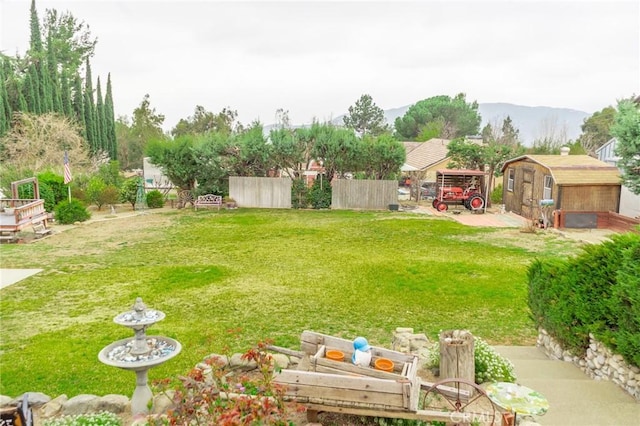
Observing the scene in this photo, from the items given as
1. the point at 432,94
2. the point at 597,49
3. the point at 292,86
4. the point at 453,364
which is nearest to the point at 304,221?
the point at 597,49

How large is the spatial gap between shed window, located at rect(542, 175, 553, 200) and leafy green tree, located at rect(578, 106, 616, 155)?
26.3 metres

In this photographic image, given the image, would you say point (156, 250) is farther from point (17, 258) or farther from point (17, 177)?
point (17, 177)

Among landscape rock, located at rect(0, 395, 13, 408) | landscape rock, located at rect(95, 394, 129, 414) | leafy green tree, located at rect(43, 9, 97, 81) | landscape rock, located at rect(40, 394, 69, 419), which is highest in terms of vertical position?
leafy green tree, located at rect(43, 9, 97, 81)

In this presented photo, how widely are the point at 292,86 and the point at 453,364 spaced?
31.8 m

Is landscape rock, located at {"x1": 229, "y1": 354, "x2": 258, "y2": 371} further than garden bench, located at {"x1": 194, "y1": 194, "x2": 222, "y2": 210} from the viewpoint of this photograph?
No

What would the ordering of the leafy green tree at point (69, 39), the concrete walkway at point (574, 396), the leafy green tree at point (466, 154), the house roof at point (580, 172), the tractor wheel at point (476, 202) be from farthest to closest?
the leafy green tree at point (69, 39) < the leafy green tree at point (466, 154) < the tractor wheel at point (476, 202) < the house roof at point (580, 172) < the concrete walkway at point (574, 396)

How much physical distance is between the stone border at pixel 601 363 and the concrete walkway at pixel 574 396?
0.25ft

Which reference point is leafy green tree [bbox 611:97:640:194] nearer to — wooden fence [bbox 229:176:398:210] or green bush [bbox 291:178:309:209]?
wooden fence [bbox 229:176:398:210]

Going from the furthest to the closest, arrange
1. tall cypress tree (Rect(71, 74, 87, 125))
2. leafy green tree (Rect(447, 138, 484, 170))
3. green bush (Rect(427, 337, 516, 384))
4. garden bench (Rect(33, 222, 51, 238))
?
tall cypress tree (Rect(71, 74, 87, 125)) < leafy green tree (Rect(447, 138, 484, 170)) < garden bench (Rect(33, 222, 51, 238)) < green bush (Rect(427, 337, 516, 384))

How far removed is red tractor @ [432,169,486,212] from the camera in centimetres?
2027

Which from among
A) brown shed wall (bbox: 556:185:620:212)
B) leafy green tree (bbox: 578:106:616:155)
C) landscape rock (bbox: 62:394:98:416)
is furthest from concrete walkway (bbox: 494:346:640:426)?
leafy green tree (bbox: 578:106:616:155)

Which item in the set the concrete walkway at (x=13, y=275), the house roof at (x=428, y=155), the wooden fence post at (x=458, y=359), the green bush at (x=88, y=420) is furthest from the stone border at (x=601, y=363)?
the house roof at (x=428, y=155)

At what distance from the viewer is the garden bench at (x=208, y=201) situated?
21.2m

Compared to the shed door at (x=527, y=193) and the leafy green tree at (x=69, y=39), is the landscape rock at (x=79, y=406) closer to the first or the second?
the shed door at (x=527, y=193)
